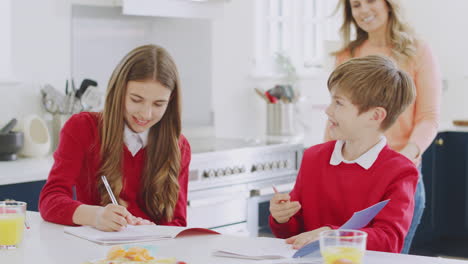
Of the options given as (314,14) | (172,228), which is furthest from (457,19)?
(172,228)

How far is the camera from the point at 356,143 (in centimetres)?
217

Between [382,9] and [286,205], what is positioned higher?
[382,9]

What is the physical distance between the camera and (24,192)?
2.94m

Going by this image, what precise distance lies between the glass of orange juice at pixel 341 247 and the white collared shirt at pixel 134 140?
96 centimetres

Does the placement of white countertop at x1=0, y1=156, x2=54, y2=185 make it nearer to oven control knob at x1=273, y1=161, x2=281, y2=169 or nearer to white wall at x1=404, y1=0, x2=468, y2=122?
oven control knob at x1=273, y1=161, x2=281, y2=169

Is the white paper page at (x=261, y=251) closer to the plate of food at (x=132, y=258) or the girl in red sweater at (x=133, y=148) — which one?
the plate of food at (x=132, y=258)

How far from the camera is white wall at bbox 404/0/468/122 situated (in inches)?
225

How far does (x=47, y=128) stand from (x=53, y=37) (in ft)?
1.39

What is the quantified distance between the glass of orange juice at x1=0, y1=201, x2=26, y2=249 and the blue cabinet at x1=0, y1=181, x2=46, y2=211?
3.48ft

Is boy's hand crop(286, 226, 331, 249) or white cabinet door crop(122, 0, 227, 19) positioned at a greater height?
white cabinet door crop(122, 0, 227, 19)

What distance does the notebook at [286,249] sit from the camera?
1706mm

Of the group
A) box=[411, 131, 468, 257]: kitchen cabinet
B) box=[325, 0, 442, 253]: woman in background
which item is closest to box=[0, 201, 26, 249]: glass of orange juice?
box=[325, 0, 442, 253]: woman in background

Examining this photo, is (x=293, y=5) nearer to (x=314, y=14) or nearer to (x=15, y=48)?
(x=314, y=14)

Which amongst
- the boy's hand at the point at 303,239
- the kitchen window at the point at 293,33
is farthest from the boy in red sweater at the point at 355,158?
the kitchen window at the point at 293,33
